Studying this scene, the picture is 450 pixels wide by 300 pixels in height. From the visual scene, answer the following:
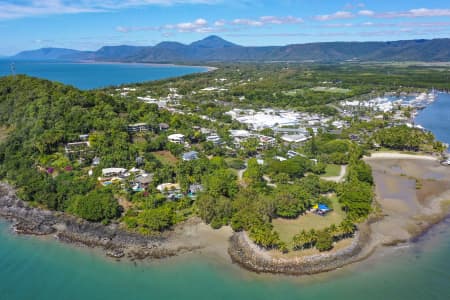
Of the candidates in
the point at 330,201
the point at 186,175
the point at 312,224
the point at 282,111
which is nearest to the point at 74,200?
the point at 186,175

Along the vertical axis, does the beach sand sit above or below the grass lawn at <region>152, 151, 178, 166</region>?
below

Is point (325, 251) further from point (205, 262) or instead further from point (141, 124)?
point (141, 124)

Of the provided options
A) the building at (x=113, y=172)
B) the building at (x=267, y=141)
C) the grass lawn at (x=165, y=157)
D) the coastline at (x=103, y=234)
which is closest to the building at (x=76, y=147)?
the building at (x=113, y=172)

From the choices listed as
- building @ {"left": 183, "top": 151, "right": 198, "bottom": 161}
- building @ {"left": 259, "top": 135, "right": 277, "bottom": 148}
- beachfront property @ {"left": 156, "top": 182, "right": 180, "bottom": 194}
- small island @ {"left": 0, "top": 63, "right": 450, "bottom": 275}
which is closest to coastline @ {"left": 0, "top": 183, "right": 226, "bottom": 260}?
small island @ {"left": 0, "top": 63, "right": 450, "bottom": 275}

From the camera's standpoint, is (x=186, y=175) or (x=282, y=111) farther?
(x=282, y=111)

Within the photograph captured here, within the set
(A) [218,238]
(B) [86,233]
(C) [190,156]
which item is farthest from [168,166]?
(A) [218,238]

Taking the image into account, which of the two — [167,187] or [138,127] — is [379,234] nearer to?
[167,187]

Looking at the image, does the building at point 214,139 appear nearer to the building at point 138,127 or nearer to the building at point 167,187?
the building at point 138,127

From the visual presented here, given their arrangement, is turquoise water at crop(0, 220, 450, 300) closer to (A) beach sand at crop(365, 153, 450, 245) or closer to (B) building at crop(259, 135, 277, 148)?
(A) beach sand at crop(365, 153, 450, 245)
